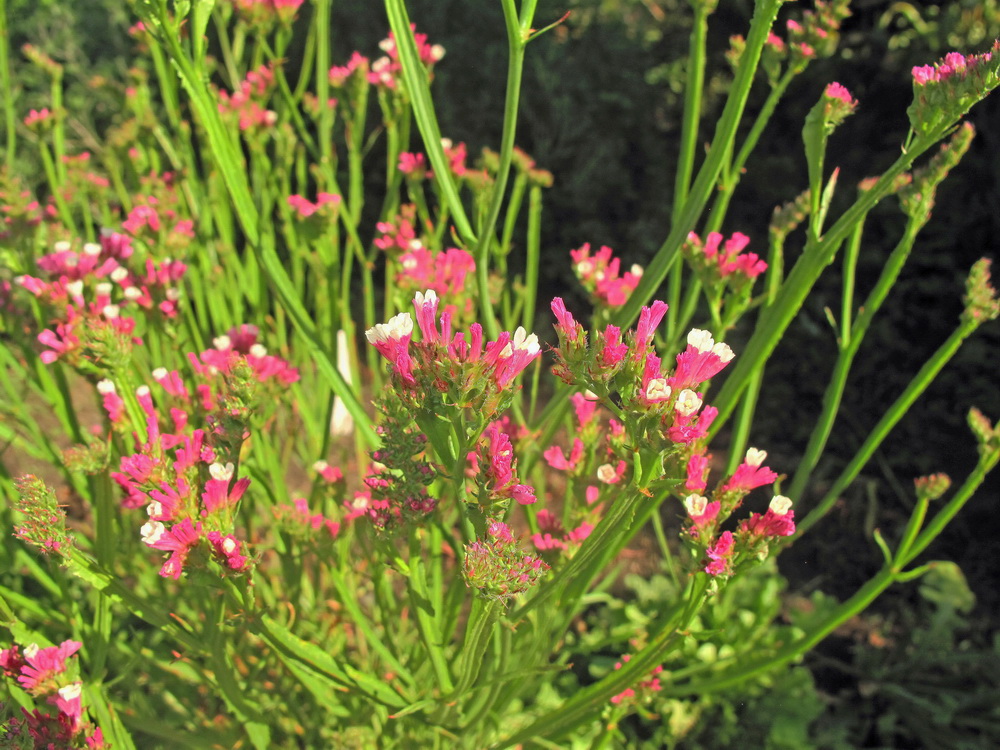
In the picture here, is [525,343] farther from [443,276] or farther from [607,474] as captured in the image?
[443,276]

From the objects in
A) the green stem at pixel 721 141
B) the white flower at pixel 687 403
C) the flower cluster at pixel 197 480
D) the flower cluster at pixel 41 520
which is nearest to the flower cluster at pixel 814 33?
the green stem at pixel 721 141

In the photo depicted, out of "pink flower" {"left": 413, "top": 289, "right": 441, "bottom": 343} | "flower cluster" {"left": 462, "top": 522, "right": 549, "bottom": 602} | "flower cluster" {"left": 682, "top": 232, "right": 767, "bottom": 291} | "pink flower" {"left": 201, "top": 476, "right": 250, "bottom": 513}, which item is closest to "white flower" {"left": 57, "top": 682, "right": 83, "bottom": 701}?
"pink flower" {"left": 201, "top": 476, "right": 250, "bottom": 513}

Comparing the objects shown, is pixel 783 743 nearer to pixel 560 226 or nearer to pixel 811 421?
pixel 811 421

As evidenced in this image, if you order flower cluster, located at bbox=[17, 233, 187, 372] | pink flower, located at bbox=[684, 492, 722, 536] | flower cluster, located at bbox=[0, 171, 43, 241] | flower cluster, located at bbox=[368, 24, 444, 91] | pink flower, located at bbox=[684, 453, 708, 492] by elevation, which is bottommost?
pink flower, located at bbox=[684, 492, 722, 536]

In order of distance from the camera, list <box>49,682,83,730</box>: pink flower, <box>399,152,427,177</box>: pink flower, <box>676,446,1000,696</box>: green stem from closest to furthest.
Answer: <box>49,682,83,730</box>: pink flower
<box>676,446,1000,696</box>: green stem
<box>399,152,427,177</box>: pink flower

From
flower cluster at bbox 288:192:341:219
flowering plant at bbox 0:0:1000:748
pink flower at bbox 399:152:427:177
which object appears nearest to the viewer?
flowering plant at bbox 0:0:1000:748

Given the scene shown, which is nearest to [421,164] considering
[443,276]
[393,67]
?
[393,67]

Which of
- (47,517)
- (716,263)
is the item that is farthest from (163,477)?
(716,263)

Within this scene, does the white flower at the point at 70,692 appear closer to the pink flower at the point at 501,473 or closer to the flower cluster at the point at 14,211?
the pink flower at the point at 501,473

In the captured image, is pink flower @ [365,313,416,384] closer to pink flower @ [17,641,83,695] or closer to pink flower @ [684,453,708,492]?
pink flower @ [684,453,708,492]
